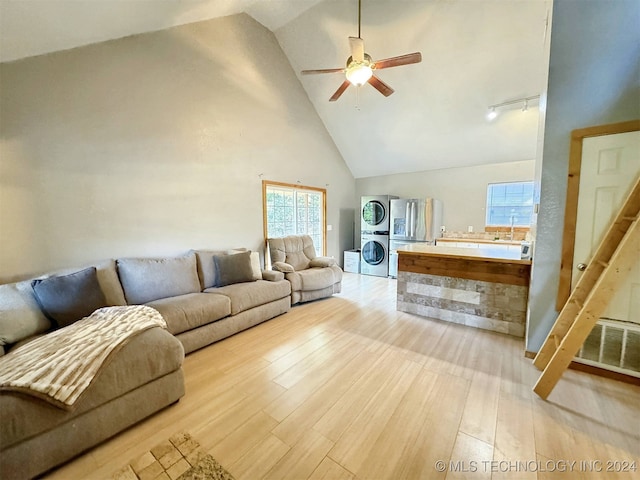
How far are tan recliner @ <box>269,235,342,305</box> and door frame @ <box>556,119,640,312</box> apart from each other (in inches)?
108

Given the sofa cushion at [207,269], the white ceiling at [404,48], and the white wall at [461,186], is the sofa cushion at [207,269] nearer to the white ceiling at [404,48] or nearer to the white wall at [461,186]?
the white ceiling at [404,48]

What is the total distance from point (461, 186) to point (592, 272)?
3801mm

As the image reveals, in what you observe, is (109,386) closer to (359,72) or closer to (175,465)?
(175,465)

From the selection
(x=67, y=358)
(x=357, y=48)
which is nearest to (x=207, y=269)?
(x=67, y=358)

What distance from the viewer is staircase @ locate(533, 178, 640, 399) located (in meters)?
1.69

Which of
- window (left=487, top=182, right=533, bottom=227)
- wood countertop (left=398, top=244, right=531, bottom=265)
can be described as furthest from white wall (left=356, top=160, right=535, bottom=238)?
wood countertop (left=398, top=244, right=531, bottom=265)

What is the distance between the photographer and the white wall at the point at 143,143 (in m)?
2.24

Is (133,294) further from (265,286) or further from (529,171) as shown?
(529,171)

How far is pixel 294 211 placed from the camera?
5.14 metres

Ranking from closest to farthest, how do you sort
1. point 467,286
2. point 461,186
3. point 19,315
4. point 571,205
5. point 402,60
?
point 19,315 → point 571,205 → point 402,60 → point 467,286 → point 461,186

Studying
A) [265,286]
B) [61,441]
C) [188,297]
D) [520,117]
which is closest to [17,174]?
[188,297]

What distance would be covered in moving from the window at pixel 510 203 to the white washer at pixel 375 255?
216 centimetres

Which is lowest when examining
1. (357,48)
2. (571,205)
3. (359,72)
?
(571,205)

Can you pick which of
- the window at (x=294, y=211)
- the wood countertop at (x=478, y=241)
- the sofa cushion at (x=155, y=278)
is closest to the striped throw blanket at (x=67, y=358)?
the sofa cushion at (x=155, y=278)
